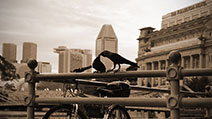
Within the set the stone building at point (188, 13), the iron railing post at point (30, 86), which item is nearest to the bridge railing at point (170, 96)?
the iron railing post at point (30, 86)

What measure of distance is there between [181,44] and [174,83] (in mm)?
45184

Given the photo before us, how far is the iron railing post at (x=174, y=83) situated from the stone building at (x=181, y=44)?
35147 millimetres

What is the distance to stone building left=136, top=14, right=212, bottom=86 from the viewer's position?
40.8 meters

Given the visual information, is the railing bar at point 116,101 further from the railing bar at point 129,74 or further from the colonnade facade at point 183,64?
the colonnade facade at point 183,64

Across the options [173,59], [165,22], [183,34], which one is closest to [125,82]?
[173,59]

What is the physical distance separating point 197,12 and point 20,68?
30289 millimetres

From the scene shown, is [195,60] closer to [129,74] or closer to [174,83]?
[129,74]

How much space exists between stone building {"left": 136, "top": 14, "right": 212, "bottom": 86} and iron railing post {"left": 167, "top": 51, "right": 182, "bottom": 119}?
35147 millimetres

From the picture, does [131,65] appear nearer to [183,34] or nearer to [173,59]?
[173,59]

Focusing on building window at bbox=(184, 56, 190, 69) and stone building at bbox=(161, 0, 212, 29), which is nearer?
building window at bbox=(184, 56, 190, 69)

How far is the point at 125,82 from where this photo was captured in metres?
3.41

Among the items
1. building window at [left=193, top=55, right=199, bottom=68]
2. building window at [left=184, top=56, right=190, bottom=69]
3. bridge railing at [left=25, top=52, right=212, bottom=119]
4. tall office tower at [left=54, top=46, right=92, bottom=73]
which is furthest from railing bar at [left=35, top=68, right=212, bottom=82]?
tall office tower at [left=54, top=46, right=92, bottom=73]

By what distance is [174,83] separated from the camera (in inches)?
88.2

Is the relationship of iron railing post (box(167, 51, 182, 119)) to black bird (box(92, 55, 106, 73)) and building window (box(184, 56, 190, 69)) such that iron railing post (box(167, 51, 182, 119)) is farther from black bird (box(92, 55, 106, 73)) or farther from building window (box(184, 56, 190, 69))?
building window (box(184, 56, 190, 69))
